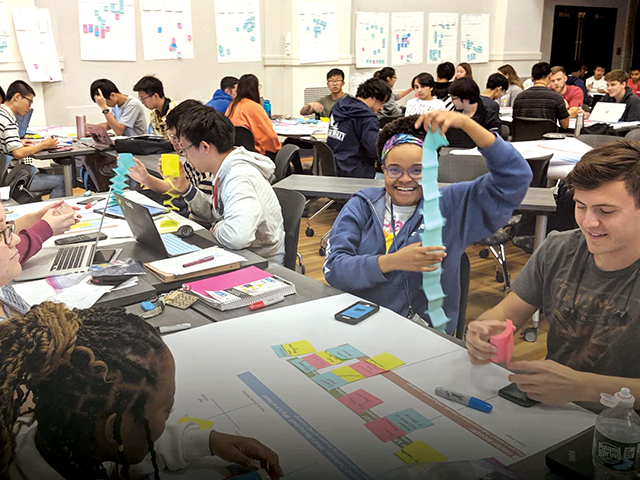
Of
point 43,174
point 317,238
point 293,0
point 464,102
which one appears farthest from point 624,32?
point 43,174

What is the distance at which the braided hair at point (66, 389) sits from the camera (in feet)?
1.34

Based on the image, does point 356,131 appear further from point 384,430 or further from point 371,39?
point 371,39

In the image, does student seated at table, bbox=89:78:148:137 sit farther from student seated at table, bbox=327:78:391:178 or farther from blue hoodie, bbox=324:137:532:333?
blue hoodie, bbox=324:137:532:333

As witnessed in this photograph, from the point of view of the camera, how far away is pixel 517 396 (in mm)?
697

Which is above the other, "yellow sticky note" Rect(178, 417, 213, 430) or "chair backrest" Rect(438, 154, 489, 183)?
→ "yellow sticky note" Rect(178, 417, 213, 430)

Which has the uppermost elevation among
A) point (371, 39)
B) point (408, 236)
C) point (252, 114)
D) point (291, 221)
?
point (371, 39)

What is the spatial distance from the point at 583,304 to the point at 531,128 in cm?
327

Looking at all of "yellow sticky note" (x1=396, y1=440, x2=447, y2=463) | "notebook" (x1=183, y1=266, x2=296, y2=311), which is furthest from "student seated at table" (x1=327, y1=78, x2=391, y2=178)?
"yellow sticky note" (x1=396, y1=440, x2=447, y2=463)

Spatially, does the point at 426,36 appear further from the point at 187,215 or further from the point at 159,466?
the point at 159,466

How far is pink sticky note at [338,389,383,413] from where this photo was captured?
0.54 meters

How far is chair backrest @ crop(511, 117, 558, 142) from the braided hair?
151 inches

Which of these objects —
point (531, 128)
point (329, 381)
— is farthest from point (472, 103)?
point (329, 381)

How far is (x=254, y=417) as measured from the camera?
50 cm

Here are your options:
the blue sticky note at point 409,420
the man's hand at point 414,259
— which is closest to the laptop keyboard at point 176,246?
the man's hand at point 414,259
